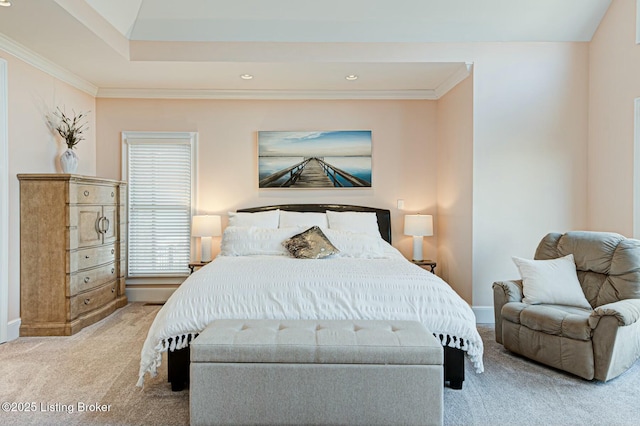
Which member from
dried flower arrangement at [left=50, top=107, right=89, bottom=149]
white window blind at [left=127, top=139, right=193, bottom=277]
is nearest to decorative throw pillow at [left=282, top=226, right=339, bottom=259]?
white window blind at [left=127, top=139, right=193, bottom=277]

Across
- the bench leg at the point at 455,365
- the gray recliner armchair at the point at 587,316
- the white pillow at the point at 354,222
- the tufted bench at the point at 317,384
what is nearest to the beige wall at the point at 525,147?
the gray recliner armchair at the point at 587,316

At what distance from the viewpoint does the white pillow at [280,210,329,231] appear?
15.1 feet

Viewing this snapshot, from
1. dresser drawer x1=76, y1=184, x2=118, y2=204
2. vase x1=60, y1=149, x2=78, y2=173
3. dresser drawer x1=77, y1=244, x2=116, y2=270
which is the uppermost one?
vase x1=60, y1=149, x2=78, y2=173

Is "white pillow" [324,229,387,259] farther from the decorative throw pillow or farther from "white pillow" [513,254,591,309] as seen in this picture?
"white pillow" [513,254,591,309]

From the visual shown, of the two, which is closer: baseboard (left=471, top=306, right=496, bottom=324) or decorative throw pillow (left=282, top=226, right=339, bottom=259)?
decorative throw pillow (left=282, top=226, right=339, bottom=259)

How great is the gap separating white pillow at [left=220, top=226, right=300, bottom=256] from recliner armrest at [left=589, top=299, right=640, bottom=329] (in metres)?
2.46

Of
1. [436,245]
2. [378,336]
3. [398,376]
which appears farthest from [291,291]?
[436,245]

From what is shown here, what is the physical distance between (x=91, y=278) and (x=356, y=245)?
268cm

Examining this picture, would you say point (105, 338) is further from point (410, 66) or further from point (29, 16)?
point (410, 66)

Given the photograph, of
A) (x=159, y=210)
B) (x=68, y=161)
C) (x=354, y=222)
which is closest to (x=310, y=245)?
(x=354, y=222)

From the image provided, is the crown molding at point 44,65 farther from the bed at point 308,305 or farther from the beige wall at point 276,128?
the bed at point 308,305

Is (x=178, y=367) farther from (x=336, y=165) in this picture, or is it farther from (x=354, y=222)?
(x=336, y=165)

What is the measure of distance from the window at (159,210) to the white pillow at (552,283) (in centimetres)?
373

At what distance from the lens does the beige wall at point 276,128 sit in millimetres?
5141
